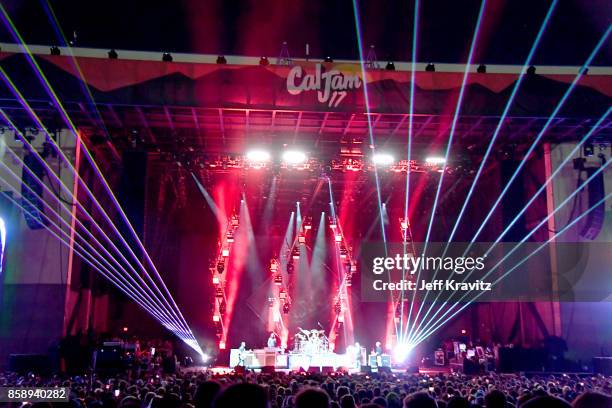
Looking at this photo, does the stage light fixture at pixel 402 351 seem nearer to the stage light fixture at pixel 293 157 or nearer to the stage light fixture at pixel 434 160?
the stage light fixture at pixel 434 160

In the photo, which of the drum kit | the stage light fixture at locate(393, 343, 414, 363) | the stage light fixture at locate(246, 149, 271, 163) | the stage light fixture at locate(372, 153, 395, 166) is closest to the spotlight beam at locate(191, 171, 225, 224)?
the stage light fixture at locate(246, 149, 271, 163)

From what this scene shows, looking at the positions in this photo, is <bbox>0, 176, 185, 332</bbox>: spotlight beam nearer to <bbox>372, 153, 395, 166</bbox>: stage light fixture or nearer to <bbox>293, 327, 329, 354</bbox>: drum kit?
<bbox>293, 327, 329, 354</bbox>: drum kit

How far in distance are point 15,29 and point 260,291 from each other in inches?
523

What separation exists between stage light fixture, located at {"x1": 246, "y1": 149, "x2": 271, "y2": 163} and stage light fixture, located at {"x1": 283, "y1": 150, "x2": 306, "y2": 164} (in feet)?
1.71

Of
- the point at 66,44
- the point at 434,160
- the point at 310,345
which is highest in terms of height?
the point at 66,44

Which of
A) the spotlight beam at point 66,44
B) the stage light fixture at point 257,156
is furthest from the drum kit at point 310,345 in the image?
the spotlight beam at point 66,44

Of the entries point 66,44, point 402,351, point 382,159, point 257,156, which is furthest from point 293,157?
point 402,351

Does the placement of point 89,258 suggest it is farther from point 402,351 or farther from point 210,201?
point 402,351

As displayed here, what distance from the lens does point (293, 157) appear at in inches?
674

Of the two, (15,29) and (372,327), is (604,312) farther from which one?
(15,29)

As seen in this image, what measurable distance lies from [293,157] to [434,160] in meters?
4.22

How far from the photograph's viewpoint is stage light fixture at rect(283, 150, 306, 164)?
54.8ft

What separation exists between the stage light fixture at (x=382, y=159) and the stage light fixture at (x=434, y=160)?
1044 millimetres

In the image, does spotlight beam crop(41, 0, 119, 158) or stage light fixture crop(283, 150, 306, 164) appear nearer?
spotlight beam crop(41, 0, 119, 158)
